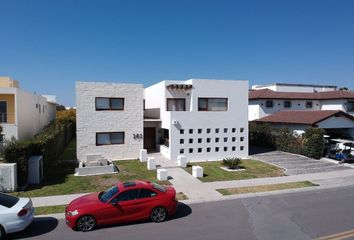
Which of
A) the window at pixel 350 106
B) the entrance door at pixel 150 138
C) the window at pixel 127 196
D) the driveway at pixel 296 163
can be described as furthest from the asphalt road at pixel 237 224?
the window at pixel 350 106

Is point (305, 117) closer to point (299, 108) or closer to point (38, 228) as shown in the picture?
point (299, 108)

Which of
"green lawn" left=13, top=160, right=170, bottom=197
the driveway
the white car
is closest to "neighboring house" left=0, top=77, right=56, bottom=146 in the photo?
"green lawn" left=13, top=160, right=170, bottom=197

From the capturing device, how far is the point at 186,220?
30.0 feet

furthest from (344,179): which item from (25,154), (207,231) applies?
(25,154)

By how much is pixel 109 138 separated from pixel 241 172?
10665 millimetres

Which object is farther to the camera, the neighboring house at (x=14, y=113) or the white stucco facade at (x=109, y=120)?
the white stucco facade at (x=109, y=120)

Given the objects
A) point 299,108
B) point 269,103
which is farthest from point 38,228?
point 299,108

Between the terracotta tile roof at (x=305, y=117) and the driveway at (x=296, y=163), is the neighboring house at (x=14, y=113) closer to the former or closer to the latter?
the driveway at (x=296, y=163)

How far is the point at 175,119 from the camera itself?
63.7 feet

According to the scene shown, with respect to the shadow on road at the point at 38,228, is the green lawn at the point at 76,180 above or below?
above

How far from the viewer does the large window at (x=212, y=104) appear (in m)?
20.8

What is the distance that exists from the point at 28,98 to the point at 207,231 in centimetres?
2024

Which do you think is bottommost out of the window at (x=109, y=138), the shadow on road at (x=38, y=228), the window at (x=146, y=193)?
the shadow on road at (x=38, y=228)

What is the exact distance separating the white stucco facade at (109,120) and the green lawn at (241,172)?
569 centimetres
